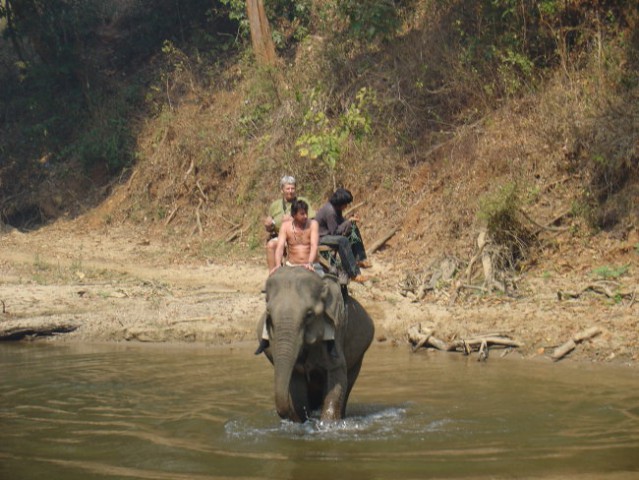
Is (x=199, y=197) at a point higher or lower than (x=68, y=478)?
higher

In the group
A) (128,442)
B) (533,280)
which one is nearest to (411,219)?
(533,280)

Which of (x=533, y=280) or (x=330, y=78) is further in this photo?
(x=330, y=78)

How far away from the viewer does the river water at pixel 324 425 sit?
28.0 ft

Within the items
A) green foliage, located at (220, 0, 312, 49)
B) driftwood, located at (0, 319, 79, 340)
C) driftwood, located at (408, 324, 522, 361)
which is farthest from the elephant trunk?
green foliage, located at (220, 0, 312, 49)

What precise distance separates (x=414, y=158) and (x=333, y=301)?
1255cm

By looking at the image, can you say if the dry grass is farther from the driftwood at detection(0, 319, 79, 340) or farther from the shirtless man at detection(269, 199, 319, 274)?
the shirtless man at detection(269, 199, 319, 274)

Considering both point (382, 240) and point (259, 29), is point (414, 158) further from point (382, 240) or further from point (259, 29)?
point (259, 29)

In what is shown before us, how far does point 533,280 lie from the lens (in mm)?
16062

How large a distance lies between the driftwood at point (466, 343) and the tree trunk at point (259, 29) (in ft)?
47.5

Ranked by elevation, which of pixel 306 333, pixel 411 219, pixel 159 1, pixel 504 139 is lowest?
pixel 306 333

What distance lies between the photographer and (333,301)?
9.62 m

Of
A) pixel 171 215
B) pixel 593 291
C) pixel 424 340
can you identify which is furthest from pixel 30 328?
pixel 171 215

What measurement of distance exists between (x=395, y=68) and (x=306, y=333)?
49.5ft

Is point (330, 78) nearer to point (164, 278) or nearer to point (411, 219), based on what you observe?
point (411, 219)
